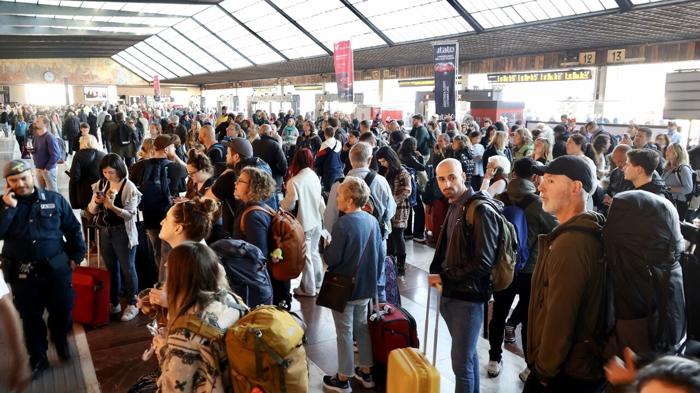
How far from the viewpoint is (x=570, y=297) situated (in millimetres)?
2199

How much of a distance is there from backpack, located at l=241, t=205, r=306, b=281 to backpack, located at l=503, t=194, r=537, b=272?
150 cm

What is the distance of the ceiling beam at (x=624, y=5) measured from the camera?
444 inches

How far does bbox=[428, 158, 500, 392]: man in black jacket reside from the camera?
2.91 metres

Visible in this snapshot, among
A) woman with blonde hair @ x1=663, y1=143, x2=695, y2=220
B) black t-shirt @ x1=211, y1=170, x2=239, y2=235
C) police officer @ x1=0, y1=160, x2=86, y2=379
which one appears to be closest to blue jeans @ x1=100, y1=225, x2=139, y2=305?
police officer @ x1=0, y1=160, x2=86, y2=379

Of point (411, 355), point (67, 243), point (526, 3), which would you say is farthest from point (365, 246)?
point (526, 3)

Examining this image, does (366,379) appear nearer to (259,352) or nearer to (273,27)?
(259,352)

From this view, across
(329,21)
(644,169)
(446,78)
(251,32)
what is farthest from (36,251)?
(251,32)

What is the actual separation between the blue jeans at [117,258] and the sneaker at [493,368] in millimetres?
3327

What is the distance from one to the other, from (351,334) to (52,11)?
90.3 feet

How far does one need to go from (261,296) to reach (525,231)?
1.99m

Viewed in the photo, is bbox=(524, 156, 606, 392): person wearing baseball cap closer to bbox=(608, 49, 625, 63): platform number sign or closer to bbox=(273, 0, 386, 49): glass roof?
bbox=(608, 49, 625, 63): platform number sign

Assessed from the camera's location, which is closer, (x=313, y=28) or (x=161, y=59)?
(x=313, y=28)

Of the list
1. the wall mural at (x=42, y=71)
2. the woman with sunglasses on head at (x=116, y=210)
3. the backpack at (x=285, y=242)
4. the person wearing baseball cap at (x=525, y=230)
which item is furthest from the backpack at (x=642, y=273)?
the wall mural at (x=42, y=71)

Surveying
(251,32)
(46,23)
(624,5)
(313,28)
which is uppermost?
(46,23)
